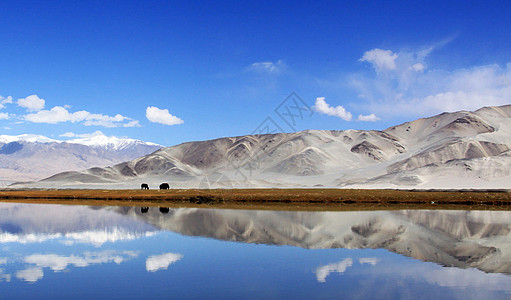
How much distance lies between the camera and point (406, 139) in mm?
180625

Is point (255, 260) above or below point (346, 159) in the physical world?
below

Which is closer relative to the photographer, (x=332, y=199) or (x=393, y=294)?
(x=393, y=294)

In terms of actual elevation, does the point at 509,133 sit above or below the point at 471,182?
above

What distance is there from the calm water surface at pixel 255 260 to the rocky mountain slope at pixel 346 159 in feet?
259

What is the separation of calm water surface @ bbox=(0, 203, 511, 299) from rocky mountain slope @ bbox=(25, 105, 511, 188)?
78.9 m

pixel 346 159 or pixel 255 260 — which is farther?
Answer: pixel 346 159

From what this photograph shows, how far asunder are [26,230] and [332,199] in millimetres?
33968

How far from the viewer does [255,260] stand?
1738cm

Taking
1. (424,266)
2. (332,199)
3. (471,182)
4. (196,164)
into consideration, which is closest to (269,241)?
(424,266)

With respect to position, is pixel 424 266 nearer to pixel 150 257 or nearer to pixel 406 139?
pixel 150 257

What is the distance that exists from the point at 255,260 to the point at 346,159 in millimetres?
145926

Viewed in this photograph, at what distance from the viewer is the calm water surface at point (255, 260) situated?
1328 centimetres

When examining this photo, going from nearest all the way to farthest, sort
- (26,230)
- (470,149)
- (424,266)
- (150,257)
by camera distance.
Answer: (424,266) → (150,257) → (26,230) → (470,149)

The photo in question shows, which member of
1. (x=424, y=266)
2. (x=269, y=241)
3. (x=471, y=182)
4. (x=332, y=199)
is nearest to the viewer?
(x=424, y=266)
